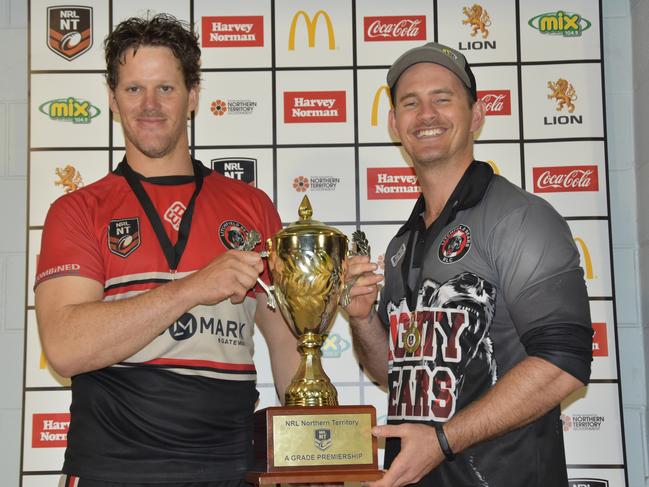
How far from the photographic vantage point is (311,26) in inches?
116

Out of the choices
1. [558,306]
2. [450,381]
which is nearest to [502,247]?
[558,306]

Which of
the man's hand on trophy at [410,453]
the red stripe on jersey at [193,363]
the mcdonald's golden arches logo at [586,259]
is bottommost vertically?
the man's hand on trophy at [410,453]

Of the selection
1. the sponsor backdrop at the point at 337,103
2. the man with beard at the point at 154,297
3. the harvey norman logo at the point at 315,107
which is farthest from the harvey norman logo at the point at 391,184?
the man with beard at the point at 154,297

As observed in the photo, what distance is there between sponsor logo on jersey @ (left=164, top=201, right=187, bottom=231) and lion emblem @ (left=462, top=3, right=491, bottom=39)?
4.89 feet

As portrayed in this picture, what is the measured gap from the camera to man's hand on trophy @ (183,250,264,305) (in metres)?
1.75

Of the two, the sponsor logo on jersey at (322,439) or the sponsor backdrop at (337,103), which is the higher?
the sponsor backdrop at (337,103)

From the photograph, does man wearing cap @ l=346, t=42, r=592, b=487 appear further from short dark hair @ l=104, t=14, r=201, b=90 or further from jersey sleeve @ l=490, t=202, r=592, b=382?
short dark hair @ l=104, t=14, r=201, b=90

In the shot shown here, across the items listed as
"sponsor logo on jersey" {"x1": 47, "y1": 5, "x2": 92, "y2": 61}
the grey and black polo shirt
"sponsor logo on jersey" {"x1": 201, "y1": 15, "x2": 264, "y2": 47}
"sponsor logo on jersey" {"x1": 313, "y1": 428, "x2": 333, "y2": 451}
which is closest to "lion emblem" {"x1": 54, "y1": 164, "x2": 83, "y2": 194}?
"sponsor logo on jersey" {"x1": 47, "y1": 5, "x2": 92, "y2": 61}

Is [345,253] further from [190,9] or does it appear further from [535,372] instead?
[190,9]

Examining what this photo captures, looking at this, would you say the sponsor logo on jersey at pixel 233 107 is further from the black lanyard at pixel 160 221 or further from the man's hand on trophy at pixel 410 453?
the man's hand on trophy at pixel 410 453

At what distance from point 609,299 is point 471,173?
1129 millimetres

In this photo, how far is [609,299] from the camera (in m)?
2.83

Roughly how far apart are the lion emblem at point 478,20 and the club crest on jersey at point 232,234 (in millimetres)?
1415

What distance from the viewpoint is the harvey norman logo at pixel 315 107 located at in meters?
2.92
